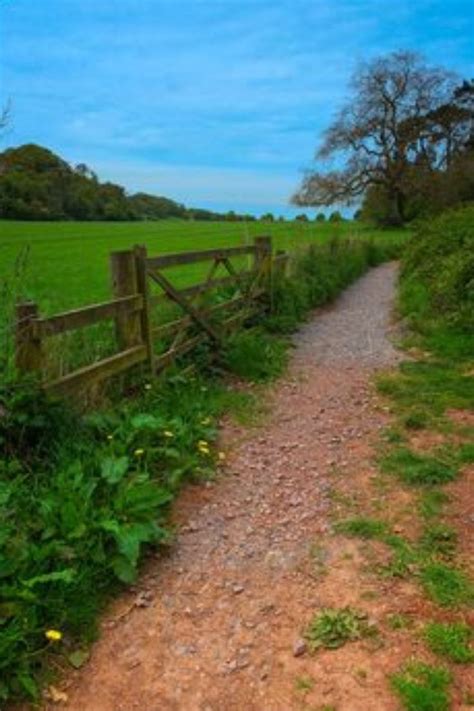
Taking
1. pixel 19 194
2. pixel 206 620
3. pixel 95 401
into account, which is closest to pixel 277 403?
pixel 95 401

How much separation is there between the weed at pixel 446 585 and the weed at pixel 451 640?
0.21 meters

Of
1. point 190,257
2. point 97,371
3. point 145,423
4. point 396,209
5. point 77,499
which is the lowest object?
point 77,499

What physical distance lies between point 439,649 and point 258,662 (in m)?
0.85

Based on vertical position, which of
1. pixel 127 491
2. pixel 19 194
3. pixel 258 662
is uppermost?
pixel 19 194

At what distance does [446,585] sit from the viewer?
368 centimetres

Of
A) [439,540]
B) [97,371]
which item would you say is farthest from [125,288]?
[439,540]

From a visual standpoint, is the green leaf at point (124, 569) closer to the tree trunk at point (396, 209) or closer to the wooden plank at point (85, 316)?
the wooden plank at point (85, 316)

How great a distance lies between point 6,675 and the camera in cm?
308

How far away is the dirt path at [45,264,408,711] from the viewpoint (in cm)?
305

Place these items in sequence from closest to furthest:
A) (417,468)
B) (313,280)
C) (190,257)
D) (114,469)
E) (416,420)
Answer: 1. (114,469)
2. (417,468)
3. (416,420)
4. (190,257)
5. (313,280)

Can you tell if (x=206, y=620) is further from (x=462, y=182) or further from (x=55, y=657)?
(x=462, y=182)

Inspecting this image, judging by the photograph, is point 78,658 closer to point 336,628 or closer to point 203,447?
point 336,628

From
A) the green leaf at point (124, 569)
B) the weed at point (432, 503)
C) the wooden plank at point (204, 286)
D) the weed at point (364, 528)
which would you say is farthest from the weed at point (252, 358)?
the green leaf at point (124, 569)

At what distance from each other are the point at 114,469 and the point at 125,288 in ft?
8.13
